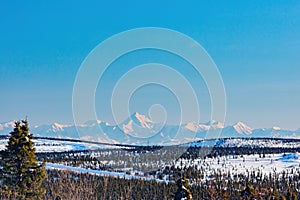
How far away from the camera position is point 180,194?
89.9 feet

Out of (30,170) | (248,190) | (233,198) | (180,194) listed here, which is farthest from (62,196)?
(233,198)

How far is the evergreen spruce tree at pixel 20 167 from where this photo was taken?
30.1 m

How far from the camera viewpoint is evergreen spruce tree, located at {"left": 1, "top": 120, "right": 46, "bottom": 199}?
30078 millimetres

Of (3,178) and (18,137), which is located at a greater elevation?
(18,137)

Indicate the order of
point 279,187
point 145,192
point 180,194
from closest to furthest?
point 180,194 < point 145,192 < point 279,187

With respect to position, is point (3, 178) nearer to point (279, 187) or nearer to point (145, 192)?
point (145, 192)

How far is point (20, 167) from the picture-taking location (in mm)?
30172

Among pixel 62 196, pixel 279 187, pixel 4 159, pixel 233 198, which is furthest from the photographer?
pixel 279 187

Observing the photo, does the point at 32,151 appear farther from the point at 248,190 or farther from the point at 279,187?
the point at 279,187

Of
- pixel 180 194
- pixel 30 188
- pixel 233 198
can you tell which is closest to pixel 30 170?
pixel 30 188

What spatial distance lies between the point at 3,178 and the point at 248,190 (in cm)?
1859

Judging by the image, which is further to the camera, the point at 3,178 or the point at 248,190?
the point at 248,190

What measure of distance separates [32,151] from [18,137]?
1318 mm

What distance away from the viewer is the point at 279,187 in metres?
190
